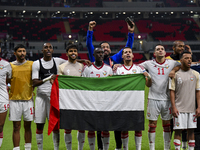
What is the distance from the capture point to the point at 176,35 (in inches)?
1395

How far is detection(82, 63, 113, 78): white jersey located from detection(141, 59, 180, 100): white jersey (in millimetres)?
773

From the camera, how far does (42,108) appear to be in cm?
501

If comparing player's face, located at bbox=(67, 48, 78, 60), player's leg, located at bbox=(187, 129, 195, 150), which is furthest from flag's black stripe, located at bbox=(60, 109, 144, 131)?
player's face, located at bbox=(67, 48, 78, 60)

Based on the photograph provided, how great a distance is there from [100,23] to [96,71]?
109 ft

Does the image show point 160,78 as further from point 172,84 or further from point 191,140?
point 191,140

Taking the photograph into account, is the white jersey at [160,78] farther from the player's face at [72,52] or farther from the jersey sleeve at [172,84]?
the player's face at [72,52]

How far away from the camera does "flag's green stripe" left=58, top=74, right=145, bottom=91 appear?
4770mm

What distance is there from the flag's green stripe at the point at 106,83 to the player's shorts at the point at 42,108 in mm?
461

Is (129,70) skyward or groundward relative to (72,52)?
groundward

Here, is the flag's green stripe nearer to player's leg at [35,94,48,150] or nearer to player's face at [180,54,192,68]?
player's leg at [35,94,48,150]

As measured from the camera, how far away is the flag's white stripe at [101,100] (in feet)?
15.6

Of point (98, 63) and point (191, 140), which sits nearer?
point (191, 140)

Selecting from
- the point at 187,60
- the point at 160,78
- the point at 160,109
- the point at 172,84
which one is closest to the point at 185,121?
the point at 160,109

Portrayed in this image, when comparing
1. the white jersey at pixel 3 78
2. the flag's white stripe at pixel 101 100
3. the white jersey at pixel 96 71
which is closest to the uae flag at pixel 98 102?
the flag's white stripe at pixel 101 100
